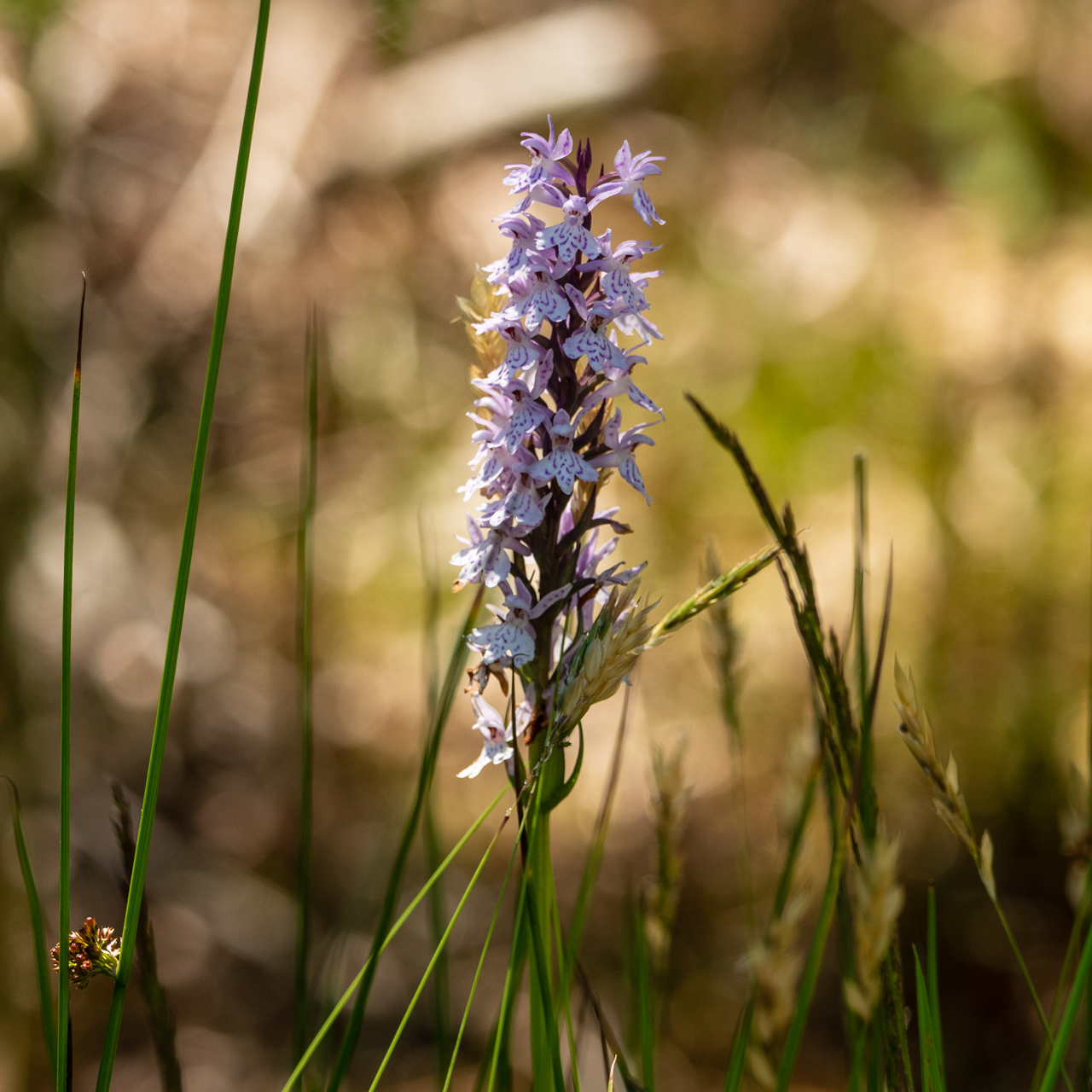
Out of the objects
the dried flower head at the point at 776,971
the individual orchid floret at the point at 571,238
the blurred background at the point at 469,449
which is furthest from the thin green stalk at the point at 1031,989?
the blurred background at the point at 469,449

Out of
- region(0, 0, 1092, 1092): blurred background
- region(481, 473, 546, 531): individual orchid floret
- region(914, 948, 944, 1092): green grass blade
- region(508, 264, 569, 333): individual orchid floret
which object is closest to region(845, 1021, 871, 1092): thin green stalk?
region(914, 948, 944, 1092): green grass blade

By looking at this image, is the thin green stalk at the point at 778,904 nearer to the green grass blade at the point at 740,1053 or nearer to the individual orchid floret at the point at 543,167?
the green grass blade at the point at 740,1053

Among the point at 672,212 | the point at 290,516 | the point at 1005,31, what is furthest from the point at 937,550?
the point at 1005,31

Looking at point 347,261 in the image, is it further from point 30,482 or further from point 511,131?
point 30,482

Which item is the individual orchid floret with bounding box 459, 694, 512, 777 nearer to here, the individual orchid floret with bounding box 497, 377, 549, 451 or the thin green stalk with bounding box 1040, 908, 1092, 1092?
the individual orchid floret with bounding box 497, 377, 549, 451

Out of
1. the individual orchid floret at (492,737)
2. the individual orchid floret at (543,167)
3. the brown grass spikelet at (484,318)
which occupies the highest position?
the individual orchid floret at (543,167)

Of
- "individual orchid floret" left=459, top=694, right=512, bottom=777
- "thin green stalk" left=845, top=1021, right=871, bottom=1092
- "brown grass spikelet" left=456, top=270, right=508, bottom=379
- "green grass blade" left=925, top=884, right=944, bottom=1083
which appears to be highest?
"brown grass spikelet" left=456, top=270, right=508, bottom=379
